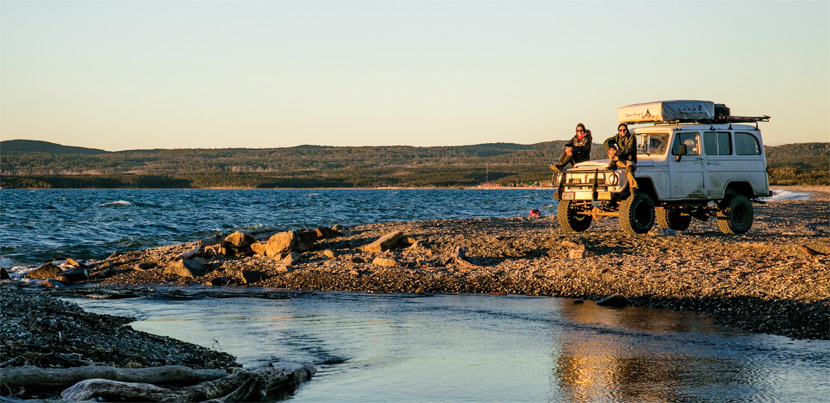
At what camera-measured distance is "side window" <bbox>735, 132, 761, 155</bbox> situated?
1978 centimetres

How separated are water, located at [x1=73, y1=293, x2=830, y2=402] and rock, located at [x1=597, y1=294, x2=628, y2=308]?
0.26 metres

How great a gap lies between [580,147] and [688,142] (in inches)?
105

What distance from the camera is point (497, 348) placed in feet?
35.4

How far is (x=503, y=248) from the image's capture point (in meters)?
19.3

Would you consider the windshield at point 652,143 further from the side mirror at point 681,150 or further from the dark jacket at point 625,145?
the dark jacket at point 625,145

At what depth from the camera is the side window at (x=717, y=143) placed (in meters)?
19.3

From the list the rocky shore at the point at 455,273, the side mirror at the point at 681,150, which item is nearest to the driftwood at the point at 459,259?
the rocky shore at the point at 455,273

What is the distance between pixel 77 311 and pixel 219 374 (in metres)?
4.35

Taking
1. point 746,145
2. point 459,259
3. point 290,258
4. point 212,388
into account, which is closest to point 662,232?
point 746,145

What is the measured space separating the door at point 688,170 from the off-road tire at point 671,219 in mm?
1617

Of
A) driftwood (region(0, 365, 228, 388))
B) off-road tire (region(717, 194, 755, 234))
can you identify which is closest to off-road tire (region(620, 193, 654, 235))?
off-road tire (region(717, 194, 755, 234))

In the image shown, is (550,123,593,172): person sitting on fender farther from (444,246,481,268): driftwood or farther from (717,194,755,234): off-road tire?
(717,194,755,234): off-road tire

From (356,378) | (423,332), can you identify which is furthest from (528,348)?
(356,378)

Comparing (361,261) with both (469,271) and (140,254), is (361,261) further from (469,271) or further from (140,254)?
(140,254)
